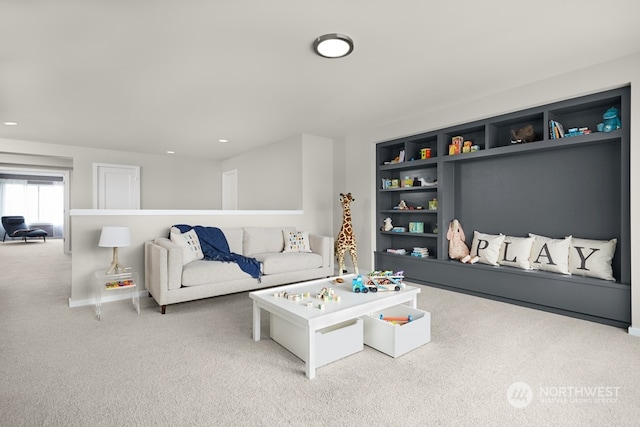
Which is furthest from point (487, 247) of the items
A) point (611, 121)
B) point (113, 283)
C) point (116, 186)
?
point (116, 186)

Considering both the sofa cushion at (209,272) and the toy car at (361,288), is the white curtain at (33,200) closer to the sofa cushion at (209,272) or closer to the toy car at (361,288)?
the sofa cushion at (209,272)

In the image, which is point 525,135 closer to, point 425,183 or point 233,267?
point 425,183

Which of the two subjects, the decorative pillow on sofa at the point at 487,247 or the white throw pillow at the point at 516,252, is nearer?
the white throw pillow at the point at 516,252

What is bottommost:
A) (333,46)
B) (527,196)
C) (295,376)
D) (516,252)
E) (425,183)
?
(295,376)

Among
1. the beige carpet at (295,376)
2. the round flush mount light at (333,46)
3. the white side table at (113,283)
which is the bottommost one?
the beige carpet at (295,376)

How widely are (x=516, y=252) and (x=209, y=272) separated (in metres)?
3.29

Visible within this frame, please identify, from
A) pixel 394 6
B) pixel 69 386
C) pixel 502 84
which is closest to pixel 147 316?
pixel 69 386

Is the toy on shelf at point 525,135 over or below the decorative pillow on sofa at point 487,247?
over

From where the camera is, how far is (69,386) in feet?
6.31

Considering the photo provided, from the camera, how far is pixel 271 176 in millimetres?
6230

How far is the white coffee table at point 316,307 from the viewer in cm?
205

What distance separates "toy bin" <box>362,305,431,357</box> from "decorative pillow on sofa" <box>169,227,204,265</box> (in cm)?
213

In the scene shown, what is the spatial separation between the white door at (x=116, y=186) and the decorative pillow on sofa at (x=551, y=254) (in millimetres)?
7083

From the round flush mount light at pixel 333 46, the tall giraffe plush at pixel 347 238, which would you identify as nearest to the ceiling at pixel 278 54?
the round flush mount light at pixel 333 46
